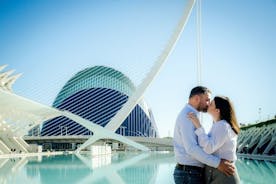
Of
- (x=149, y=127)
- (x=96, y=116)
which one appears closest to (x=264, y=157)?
Result: (x=96, y=116)

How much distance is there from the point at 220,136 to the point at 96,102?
183ft

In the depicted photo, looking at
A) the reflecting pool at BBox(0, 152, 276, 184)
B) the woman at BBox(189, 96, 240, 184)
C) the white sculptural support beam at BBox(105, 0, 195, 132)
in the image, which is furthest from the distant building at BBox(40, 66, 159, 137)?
the woman at BBox(189, 96, 240, 184)

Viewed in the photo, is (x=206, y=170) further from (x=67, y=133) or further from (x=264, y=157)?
(x=67, y=133)

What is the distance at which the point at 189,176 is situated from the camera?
253cm

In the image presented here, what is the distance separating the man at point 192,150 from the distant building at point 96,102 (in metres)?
53.3

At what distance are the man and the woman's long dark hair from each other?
0.12m

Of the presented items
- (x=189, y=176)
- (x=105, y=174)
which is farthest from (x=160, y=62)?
(x=189, y=176)

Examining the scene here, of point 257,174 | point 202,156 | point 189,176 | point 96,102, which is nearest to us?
point 202,156

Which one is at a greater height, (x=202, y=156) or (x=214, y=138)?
(x=214, y=138)

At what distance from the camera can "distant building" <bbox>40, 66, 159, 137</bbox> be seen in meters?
56.5

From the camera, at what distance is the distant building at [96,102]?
2224 inches

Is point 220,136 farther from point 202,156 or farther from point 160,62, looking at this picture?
point 160,62

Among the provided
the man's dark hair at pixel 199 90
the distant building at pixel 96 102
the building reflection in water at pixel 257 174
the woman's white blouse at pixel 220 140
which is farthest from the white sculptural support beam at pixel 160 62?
the distant building at pixel 96 102

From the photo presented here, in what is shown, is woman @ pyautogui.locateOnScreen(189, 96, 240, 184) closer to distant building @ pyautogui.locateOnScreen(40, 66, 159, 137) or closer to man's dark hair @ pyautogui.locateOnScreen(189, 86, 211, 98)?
man's dark hair @ pyautogui.locateOnScreen(189, 86, 211, 98)
